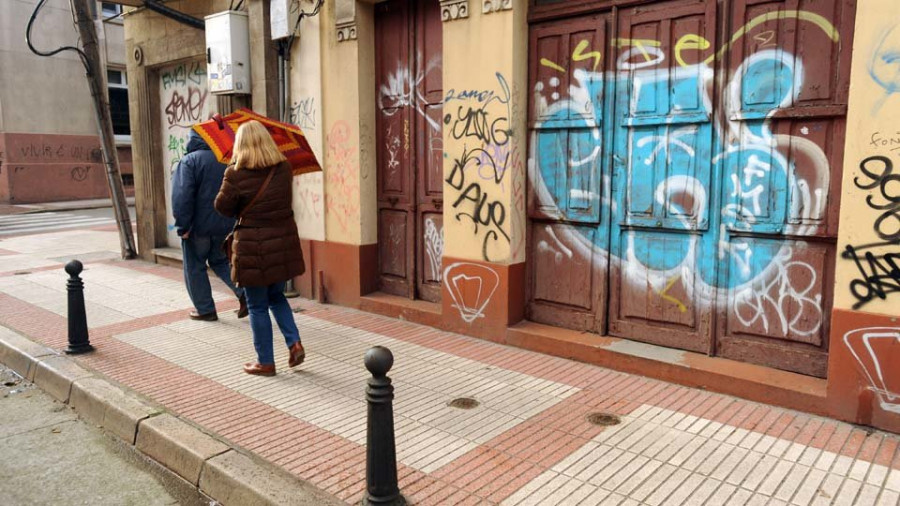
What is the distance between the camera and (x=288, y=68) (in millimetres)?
7953

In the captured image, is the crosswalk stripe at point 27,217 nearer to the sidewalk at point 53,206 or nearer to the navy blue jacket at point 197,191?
the sidewalk at point 53,206

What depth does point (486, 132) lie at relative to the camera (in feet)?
20.0

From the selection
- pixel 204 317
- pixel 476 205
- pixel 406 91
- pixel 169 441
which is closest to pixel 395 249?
pixel 476 205

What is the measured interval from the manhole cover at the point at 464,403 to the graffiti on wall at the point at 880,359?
8.01 ft

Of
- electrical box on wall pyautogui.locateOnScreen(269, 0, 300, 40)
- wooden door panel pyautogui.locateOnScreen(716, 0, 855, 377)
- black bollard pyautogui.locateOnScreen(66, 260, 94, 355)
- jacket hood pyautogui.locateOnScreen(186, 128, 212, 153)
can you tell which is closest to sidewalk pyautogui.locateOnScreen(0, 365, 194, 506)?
black bollard pyautogui.locateOnScreen(66, 260, 94, 355)

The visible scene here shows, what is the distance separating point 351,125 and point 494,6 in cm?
217

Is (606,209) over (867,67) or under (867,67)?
under

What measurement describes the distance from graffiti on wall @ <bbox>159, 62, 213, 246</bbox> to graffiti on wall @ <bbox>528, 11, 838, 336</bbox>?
5.90 meters

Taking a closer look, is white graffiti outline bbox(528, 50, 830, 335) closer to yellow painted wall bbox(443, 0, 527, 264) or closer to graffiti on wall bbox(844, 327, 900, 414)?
graffiti on wall bbox(844, 327, 900, 414)

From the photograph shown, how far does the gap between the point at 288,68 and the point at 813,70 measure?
5.57 meters

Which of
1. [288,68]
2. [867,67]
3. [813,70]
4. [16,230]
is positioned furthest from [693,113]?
[16,230]

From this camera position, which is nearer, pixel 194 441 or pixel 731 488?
pixel 731 488

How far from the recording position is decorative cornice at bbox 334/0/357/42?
23.4 feet

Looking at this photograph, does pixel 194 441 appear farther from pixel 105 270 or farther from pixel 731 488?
pixel 105 270
